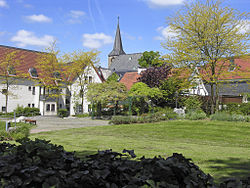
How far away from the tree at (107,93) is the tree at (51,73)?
10460 mm

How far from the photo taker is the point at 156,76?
34500mm

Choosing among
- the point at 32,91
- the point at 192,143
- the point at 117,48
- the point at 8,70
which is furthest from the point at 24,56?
the point at 117,48

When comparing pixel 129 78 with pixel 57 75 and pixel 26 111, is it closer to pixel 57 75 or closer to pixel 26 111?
pixel 57 75

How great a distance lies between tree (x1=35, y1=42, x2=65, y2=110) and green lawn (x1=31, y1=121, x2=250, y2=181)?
26712mm

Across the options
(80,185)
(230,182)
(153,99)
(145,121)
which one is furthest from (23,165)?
(153,99)

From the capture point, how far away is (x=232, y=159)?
6.54 metres

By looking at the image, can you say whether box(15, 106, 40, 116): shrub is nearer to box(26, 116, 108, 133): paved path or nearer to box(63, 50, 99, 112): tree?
box(63, 50, 99, 112): tree

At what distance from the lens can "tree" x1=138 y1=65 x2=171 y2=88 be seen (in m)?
34.2

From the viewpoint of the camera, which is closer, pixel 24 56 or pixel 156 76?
pixel 156 76

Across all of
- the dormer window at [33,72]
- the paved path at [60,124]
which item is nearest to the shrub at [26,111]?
the dormer window at [33,72]

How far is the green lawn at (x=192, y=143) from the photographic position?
594 centimetres

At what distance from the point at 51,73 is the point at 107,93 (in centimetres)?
1541

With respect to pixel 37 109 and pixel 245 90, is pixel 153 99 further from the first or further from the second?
pixel 37 109

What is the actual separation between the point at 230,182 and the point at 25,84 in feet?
136
